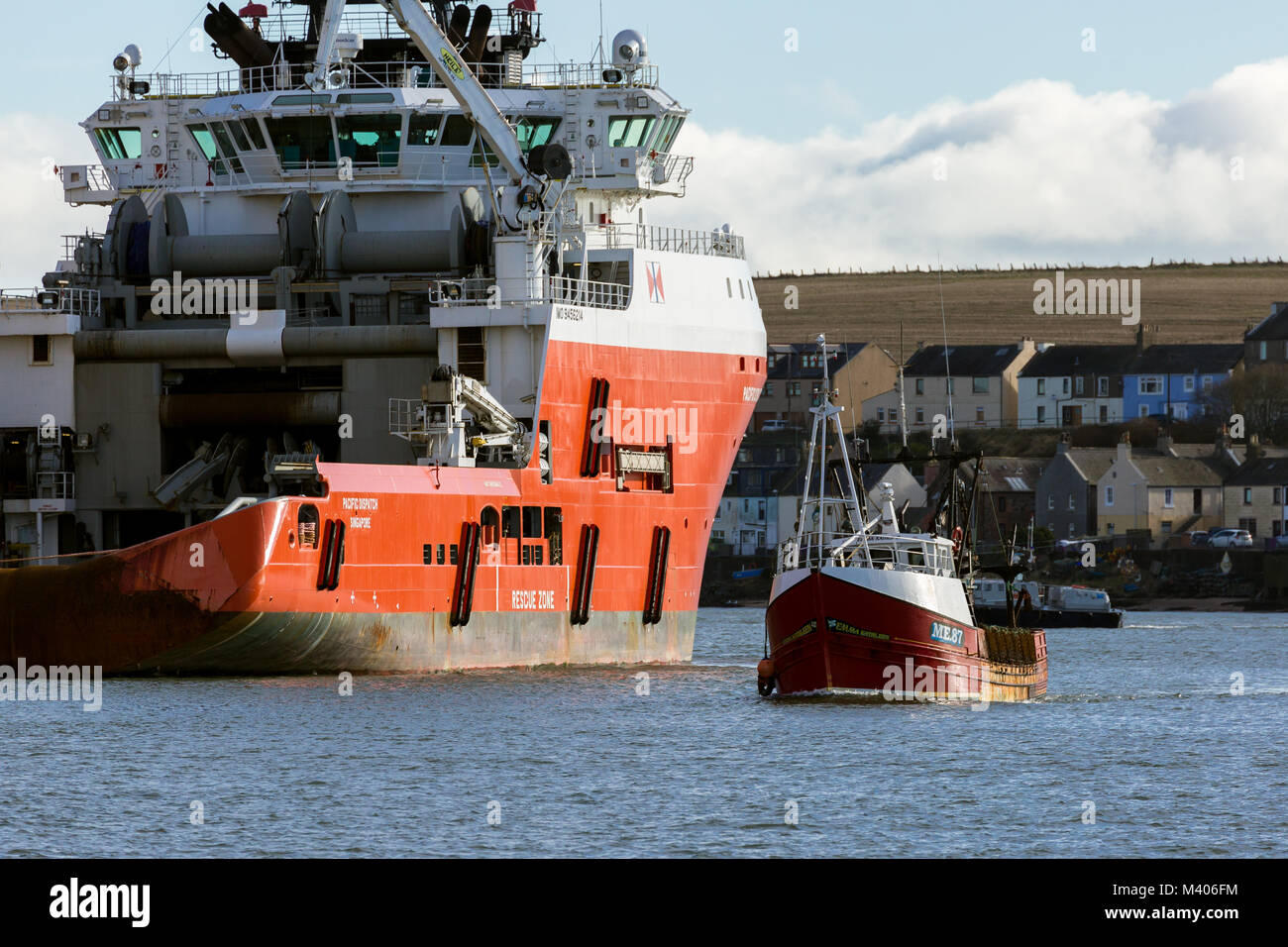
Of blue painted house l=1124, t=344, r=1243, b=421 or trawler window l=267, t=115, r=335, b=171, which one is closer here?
trawler window l=267, t=115, r=335, b=171

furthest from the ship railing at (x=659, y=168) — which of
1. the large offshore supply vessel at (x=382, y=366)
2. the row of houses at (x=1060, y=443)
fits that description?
the row of houses at (x=1060, y=443)

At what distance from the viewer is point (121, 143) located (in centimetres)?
5241

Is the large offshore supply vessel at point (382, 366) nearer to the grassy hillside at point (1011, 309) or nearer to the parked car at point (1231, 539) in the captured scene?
the parked car at point (1231, 539)

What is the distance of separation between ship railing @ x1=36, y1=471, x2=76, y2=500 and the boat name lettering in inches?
370

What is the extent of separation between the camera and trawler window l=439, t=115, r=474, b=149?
1953 inches

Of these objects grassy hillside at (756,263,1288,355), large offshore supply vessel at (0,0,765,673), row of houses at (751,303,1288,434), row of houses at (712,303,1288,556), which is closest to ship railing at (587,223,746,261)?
large offshore supply vessel at (0,0,765,673)

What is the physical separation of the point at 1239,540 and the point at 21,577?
82.3 meters

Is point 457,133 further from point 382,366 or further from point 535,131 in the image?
point 382,366

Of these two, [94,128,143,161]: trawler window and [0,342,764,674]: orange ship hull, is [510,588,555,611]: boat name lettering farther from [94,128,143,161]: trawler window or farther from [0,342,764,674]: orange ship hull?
[94,128,143,161]: trawler window

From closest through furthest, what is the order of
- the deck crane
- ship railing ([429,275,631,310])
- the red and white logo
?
→ ship railing ([429,275,631,310]), the deck crane, the red and white logo

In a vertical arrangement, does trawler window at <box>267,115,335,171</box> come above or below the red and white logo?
above

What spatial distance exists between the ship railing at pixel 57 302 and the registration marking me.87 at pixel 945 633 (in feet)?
61.7

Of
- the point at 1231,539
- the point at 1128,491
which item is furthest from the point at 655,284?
the point at 1128,491
